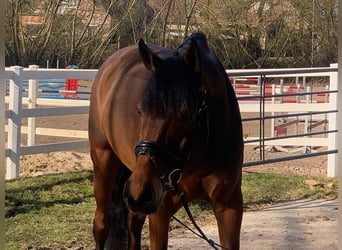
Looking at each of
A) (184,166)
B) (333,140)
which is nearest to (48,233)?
(184,166)

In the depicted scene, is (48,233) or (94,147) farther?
(48,233)

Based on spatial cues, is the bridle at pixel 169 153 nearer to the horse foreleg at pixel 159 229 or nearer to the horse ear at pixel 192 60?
the horse ear at pixel 192 60

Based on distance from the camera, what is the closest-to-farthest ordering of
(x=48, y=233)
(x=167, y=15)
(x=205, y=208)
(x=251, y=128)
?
1. (x=48, y=233)
2. (x=205, y=208)
3. (x=251, y=128)
4. (x=167, y=15)

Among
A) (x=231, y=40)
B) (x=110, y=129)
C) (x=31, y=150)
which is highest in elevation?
(x=231, y=40)

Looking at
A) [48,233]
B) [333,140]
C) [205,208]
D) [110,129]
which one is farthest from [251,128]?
[110,129]

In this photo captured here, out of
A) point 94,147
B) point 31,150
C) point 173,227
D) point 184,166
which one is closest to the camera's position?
point 184,166

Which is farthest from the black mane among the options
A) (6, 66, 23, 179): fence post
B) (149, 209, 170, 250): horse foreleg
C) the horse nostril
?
(6, 66, 23, 179): fence post

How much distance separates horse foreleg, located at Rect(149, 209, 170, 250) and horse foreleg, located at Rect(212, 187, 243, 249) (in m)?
0.28

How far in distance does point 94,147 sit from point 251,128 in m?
9.65

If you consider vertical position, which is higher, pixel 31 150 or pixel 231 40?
pixel 231 40

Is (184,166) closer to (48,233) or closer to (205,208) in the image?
(48,233)

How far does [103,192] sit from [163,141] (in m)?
1.95

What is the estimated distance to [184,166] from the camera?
248 centimetres

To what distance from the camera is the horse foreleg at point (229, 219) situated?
9.78ft
